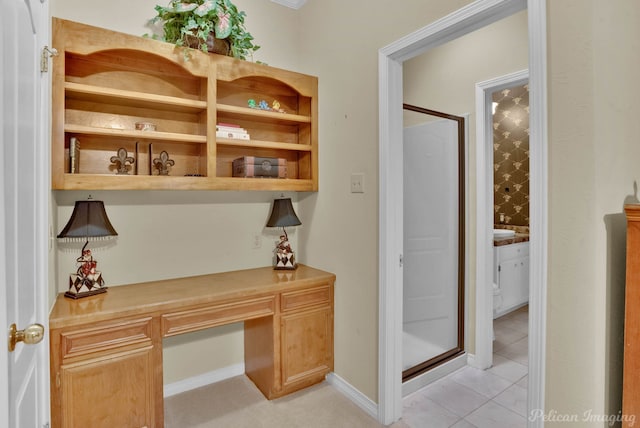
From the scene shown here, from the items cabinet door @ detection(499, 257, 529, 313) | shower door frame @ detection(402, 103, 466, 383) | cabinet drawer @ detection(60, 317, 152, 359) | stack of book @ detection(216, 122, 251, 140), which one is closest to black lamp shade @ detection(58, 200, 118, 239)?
cabinet drawer @ detection(60, 317, 152, 359)

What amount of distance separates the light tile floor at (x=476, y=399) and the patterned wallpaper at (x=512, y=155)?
6.92ft

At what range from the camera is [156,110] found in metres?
2.29

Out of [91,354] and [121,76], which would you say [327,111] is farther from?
[91,354]

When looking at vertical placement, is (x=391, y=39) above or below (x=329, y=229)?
above

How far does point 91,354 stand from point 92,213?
75cm

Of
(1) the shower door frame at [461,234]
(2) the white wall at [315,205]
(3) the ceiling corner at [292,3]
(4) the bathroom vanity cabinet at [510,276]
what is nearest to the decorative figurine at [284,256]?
(2) the white wall at [315,205]

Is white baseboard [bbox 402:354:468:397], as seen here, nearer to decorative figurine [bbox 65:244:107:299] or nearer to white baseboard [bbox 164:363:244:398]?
white baseboard [bbox 164:363:244:398]

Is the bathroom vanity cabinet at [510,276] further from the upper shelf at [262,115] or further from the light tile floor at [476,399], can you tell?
the upper shelf at [262,115]

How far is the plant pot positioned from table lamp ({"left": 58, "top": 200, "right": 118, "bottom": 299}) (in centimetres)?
113

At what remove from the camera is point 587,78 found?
125 cm

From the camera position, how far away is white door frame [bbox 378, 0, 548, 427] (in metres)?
1.36

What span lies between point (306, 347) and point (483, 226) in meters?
1.65

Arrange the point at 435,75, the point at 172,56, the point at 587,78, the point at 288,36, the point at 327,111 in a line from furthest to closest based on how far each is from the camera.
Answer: the point at 435,75 → the point at 288,36 → the point at 327,111 → the point at 172,56 → the point at 587,78

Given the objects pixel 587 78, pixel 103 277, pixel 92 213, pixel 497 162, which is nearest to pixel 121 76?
pixel 92 213
